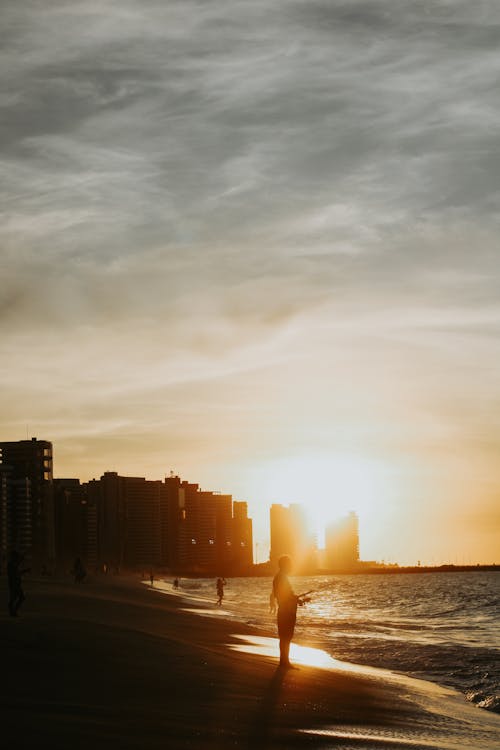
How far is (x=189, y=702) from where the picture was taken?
462 inches

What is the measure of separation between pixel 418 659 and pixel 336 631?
13414 millimetres

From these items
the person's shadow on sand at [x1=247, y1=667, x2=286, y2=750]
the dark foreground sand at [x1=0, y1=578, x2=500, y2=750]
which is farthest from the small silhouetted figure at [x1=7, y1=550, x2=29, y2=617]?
the person's shadow on sand at [x1=247, y1=667, x2=286, y2=750]

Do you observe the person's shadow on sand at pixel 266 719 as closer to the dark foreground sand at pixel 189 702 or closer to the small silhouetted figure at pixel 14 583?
the dark foreground sand at pixel 189 702

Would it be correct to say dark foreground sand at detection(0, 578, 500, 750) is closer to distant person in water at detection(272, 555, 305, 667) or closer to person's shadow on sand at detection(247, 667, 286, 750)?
person's shadow on sand at detection(247, 667, 286, 750)

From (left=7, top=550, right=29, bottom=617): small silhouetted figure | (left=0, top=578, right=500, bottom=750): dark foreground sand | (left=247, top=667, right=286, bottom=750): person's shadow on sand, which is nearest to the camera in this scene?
(left=0, top=578, right=500, bottom=750): dark foreground sand

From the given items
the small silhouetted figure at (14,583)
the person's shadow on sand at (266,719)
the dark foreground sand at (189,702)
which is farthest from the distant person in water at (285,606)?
the small silhouetted figure at (14,583)

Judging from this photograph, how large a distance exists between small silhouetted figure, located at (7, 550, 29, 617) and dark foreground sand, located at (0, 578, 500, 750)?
13.4 ft

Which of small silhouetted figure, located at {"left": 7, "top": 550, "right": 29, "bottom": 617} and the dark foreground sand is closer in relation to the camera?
the dark foreground sand

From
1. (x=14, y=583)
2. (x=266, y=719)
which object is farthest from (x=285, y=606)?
(x=14, y=583)

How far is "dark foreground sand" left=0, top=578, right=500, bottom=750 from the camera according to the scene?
30.8 feet

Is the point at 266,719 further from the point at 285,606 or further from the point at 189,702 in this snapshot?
the point at 285,606

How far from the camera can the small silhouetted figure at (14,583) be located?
23.5m

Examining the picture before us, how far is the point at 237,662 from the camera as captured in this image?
1788 cm

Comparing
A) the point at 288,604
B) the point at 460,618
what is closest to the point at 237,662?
the point at 288,604
